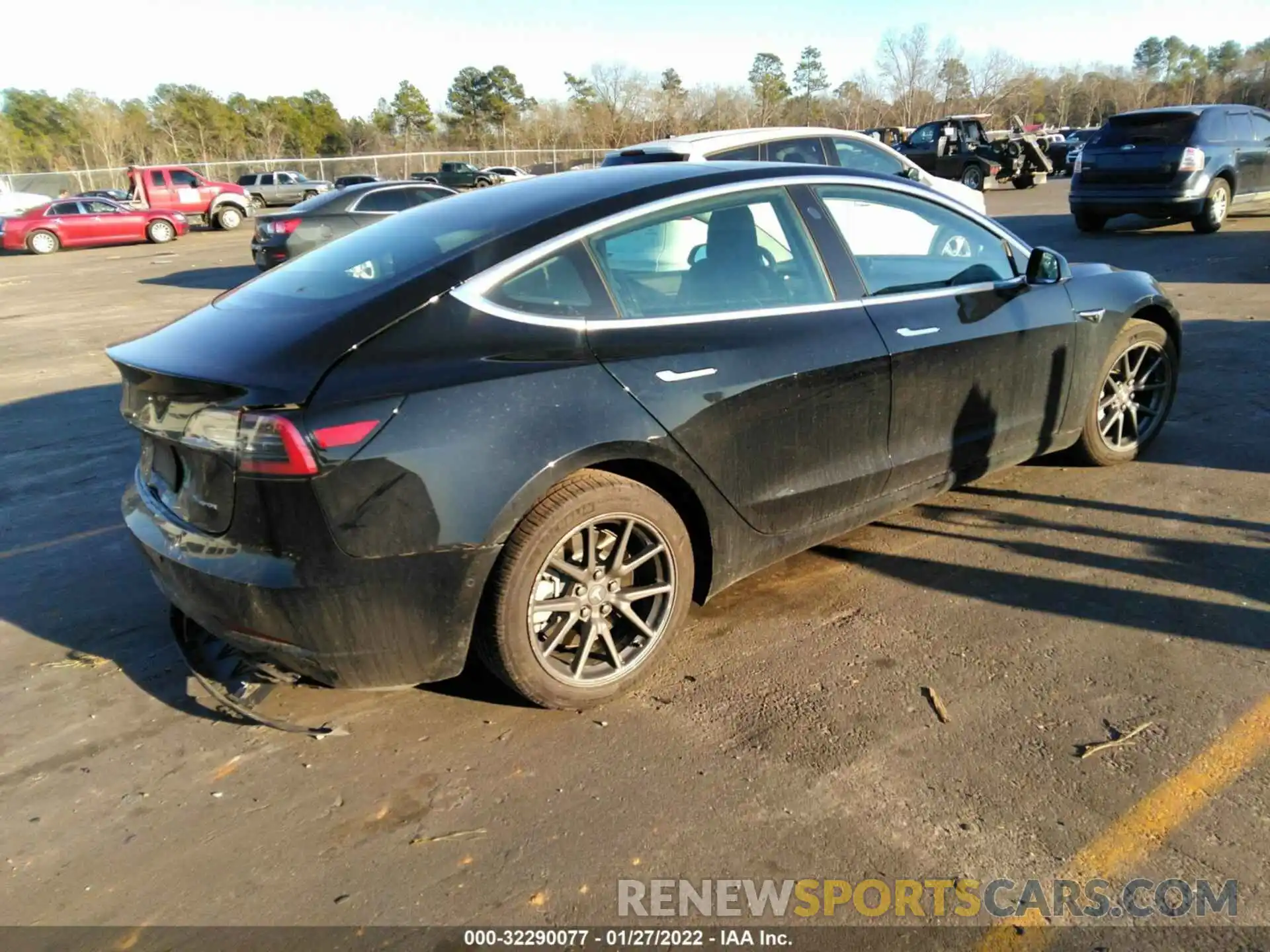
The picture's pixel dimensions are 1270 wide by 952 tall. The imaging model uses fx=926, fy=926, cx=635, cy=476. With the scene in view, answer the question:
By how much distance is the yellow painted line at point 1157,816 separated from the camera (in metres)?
2.21

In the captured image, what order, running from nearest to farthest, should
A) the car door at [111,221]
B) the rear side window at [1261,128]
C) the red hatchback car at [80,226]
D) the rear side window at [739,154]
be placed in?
the rear side window at [739,154] → the rear side window at [1261,128] → the red hatchback car at [80,226] → the car door at [111,221]

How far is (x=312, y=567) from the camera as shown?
104 inches

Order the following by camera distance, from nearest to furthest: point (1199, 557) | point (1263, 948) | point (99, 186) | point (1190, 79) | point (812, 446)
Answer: point (1263, 948) < point (812, 446) < point (1199, 557) < point (99, 186) < point (1190, 79)

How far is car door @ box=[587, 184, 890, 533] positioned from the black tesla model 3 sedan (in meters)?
0.01

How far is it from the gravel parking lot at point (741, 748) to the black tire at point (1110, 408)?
0.34 meters

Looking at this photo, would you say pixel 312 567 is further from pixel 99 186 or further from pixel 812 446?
pixel 99 186

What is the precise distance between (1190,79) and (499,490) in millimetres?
108958

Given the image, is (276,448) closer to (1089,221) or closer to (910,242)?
(910,242)

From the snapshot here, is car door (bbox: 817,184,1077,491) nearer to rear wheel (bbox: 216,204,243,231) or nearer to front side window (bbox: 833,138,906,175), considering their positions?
front side window (bbox: 833,138,906,175)

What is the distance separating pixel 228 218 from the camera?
3005cm

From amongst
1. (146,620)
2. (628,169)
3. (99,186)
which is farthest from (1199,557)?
(99,186)

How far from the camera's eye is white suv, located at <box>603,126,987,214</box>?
783cm

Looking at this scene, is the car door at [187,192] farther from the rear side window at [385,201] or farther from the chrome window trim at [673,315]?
the chrome window trim at [673,315]

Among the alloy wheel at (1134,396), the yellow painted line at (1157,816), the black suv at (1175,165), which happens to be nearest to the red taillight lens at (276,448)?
the yellow painted line at (1157,816)
